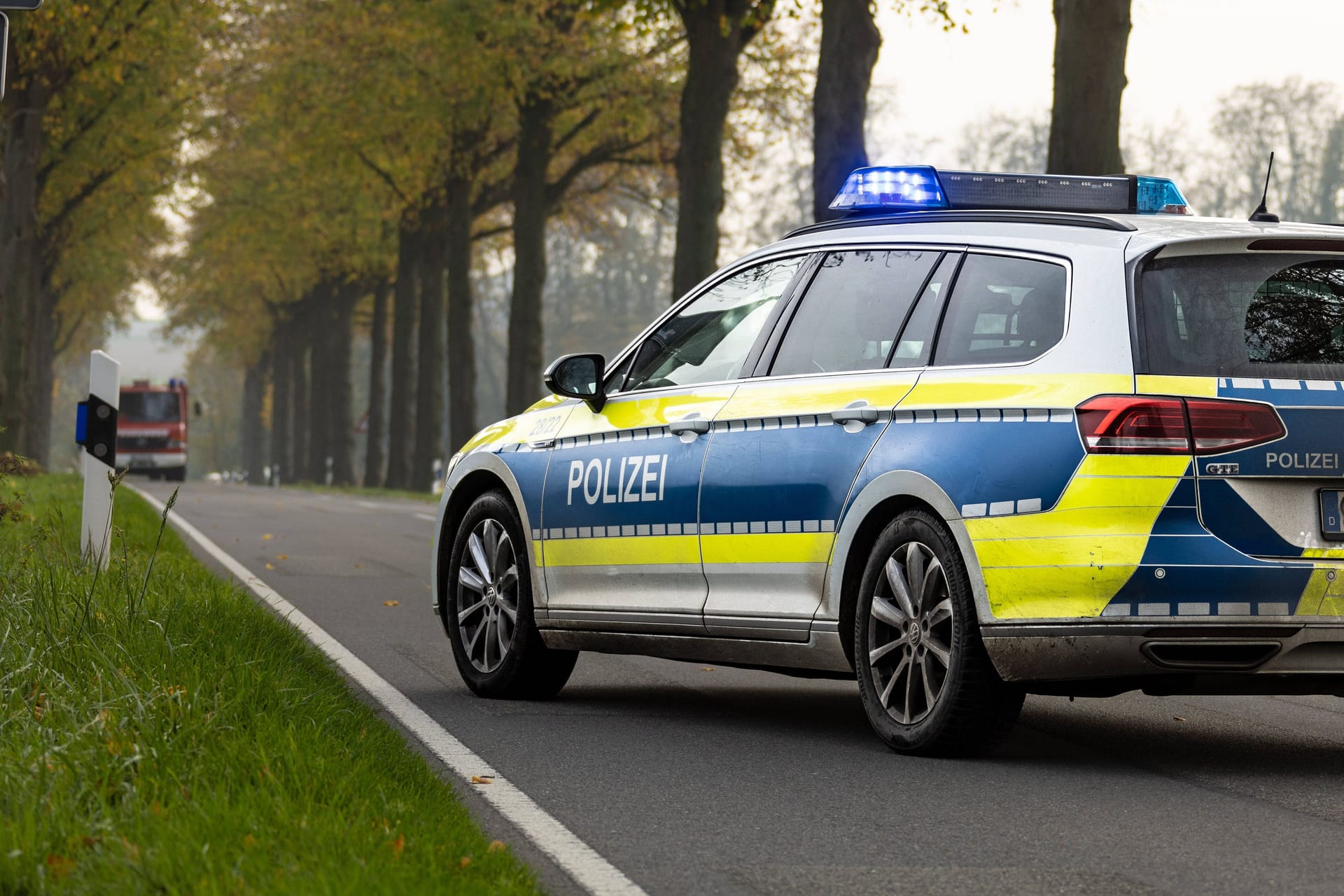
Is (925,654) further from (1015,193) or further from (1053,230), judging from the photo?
(1015,193)

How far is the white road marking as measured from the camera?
4629mm

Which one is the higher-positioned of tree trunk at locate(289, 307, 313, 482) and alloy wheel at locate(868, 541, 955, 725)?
tree trunk at locate(289, 307, 313, 482)

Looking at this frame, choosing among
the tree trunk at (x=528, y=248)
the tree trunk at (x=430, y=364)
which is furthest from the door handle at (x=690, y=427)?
the tree trunk at (x=430, y=364)

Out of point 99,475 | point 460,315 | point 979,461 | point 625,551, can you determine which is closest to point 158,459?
point 460,315

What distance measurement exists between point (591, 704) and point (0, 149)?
25.1 metres

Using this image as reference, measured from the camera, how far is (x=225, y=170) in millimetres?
48719

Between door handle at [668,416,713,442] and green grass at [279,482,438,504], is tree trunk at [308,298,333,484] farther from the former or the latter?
door handle at [668,416,713,442]

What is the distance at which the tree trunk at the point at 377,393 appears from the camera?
48.8 metres

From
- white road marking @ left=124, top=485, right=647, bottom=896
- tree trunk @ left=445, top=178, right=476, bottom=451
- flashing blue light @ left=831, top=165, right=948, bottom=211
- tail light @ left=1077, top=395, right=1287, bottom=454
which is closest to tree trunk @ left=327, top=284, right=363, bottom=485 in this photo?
tree trunk @ left=445, top=178, right=476, bottom=451

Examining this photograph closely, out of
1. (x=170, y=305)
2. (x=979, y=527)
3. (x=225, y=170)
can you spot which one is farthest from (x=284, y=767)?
(x=170, y=305)

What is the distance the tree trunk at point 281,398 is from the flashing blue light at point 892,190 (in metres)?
57.5

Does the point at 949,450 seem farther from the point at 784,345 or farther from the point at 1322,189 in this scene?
the point at 1322,189

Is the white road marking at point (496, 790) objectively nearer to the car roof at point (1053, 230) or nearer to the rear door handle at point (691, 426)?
the rear door handle at point (691, 426)

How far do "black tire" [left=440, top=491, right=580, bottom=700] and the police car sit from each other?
172 millimetres
